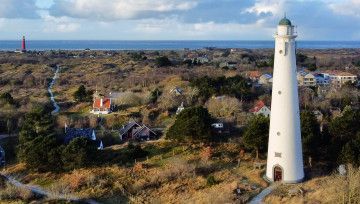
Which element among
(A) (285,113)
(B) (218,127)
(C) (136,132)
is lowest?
(C) (136,132)

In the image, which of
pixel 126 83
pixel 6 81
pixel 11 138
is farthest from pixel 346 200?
pixel 6 81

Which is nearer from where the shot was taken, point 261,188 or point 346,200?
point 346,200

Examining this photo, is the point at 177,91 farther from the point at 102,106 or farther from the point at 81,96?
the point at 81,96

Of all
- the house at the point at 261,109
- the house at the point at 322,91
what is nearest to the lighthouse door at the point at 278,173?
the house at the point at 261,109

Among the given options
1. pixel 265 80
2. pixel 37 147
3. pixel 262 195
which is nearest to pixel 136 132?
pixel 37 147

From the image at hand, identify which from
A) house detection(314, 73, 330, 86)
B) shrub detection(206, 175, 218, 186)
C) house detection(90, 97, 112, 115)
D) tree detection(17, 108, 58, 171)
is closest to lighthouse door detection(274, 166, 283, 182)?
shrub detection(206, 175, 218, 186)

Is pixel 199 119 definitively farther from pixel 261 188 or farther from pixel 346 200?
pixel 346 200
